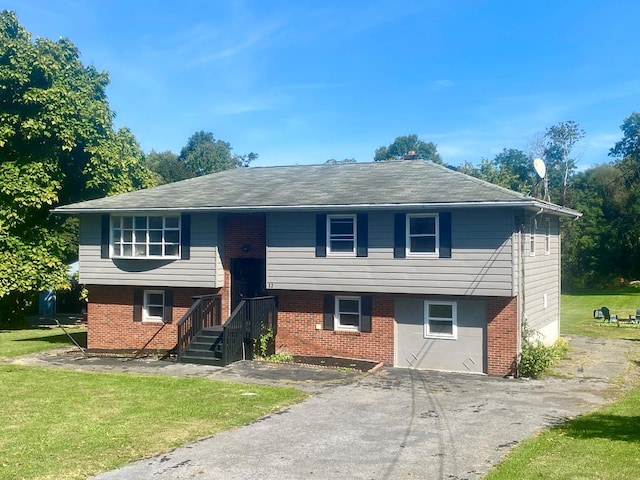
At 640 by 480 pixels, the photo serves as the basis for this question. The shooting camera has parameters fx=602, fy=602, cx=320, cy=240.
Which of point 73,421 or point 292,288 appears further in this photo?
point 292,288

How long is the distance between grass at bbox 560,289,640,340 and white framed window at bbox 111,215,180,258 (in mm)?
16770

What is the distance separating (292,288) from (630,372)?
32.5 feet

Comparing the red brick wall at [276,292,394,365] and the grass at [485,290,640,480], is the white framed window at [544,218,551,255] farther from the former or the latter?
the grass at [485,290,640,480]

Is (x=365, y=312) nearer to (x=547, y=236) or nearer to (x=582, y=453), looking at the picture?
(x=547, y=236)

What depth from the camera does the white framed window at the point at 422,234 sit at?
1684cm

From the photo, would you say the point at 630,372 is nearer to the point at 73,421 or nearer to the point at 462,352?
the point at 462,352

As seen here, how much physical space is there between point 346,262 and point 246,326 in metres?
3.51

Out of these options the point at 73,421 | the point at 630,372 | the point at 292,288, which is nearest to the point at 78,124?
the point at 292,288

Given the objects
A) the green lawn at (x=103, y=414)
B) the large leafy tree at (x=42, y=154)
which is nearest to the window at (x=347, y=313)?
the green lawn at (x=103, y=414)

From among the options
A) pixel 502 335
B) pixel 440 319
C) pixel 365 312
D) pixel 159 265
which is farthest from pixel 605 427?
pixel 159 265

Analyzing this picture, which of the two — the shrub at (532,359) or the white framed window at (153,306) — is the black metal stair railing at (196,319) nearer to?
the white framed window at (153,306)

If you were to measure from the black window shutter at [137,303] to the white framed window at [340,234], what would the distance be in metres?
6.96

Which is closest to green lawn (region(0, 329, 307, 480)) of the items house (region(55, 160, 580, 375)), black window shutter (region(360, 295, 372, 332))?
house (region(55, 160, 580, 375))

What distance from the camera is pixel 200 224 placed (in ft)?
63.5
